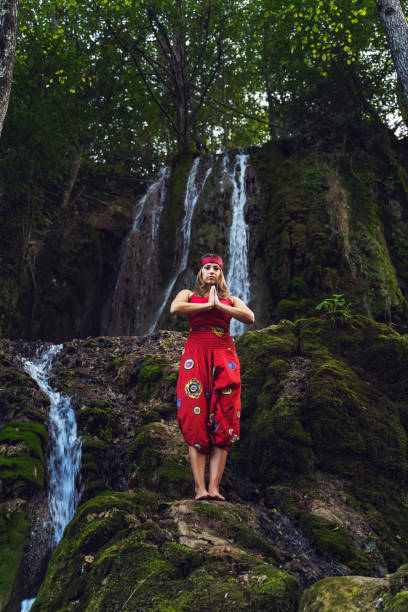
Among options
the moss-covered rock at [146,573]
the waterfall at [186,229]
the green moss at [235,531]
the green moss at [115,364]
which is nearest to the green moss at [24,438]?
the moss-covered rock at [146,573]

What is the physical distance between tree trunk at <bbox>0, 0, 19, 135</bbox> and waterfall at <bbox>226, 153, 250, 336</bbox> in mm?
6625

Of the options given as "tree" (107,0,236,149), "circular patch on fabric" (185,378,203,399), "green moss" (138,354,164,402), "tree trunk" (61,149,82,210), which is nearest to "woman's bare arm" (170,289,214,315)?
"circular patch on fabric" (185,378,203,399)

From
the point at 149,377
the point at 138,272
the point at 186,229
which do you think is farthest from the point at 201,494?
the point at 138,272

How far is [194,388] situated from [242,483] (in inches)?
52.1

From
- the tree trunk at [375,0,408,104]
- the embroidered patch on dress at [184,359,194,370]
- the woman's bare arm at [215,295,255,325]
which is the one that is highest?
→ the tree trunk at [375,0,408,104]

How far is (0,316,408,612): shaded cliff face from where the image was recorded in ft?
7.28

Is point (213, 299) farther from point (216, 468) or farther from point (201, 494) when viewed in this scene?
point (201, 494)

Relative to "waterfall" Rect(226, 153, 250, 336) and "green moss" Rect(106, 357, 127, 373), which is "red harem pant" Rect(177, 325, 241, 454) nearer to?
"green moss" Rect(106, 357, 127, 373)

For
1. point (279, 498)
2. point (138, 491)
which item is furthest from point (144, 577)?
point (279, 498)

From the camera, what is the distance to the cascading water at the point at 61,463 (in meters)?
3.86

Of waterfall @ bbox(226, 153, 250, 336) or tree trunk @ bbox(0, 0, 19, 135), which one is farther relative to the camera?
waterfall @ bbox(226, 153, 250, 336)

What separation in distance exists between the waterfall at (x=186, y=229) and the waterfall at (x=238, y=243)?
1086 millimetres

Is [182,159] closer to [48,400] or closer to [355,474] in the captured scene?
[48,400]

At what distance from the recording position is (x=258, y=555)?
2.58m
